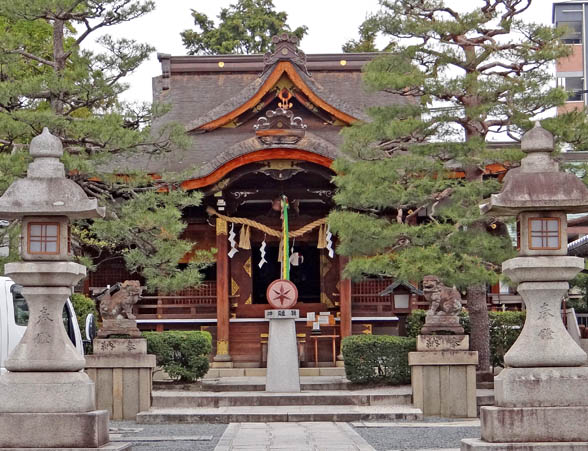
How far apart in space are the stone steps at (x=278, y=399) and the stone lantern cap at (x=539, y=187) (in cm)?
612

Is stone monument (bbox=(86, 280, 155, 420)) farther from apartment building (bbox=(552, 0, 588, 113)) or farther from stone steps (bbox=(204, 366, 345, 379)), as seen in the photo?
apartment building (bbox=(552, 0, 588, 113))

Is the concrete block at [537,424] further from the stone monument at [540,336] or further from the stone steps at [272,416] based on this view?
the stone steps at [272,416]

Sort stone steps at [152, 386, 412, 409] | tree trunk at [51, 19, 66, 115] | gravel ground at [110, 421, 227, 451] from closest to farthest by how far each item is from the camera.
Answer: gravel ground at [110, 421, 227, 451], stone steps at [152, 386, 412, 409], tree trunk at [51, 19, 66, 115]

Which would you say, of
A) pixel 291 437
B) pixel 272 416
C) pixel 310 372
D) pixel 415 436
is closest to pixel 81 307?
pixel 310 372

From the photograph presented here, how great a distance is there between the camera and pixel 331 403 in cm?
1501

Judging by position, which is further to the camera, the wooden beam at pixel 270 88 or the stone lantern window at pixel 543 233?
the wooden beam at pixel 270 88

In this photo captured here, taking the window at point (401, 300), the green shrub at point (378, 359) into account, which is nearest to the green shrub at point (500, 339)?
the green shrub at point (378, 359)

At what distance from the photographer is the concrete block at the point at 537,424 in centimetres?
874

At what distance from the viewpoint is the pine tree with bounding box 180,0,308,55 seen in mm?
37375

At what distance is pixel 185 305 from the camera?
21.2m

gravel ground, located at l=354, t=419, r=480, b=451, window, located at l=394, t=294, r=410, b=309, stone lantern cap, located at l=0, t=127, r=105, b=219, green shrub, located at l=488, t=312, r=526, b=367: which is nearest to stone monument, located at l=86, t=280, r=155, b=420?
gravel ground, located at l=354, t=419, r=480, b=451

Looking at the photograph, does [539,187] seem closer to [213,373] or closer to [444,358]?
[444,358]

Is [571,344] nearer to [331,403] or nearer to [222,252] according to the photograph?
[331,403]

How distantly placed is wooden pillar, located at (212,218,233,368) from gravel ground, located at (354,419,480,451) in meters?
7.59
